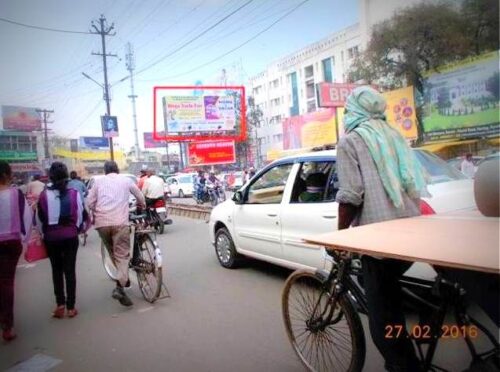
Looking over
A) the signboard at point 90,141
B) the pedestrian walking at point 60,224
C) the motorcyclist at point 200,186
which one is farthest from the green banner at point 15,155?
the motorcyclist at point 200,186

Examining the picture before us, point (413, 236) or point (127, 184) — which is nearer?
point (413, 236)

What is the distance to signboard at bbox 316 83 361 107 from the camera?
18531 millimetres

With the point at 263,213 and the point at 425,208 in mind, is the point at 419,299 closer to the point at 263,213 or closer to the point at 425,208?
the point at 425,208

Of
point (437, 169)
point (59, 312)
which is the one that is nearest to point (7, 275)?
point (59, 312)

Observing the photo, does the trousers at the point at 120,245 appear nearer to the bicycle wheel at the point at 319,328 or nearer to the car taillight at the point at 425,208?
the bicycle wheel at the point at 319,328

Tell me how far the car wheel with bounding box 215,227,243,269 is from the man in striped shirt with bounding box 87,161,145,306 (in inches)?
72.3

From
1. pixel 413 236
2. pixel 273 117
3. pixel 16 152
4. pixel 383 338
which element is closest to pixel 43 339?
pixel 16 152

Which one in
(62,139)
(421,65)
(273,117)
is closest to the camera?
(62,139)

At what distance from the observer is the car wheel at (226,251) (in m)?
6.43

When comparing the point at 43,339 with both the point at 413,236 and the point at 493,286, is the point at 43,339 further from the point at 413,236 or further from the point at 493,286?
the point at 493,286

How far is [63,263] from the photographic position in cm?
472

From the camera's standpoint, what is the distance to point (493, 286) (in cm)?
182

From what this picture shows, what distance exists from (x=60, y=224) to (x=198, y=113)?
29100mm

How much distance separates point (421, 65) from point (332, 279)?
1776 centimetres
